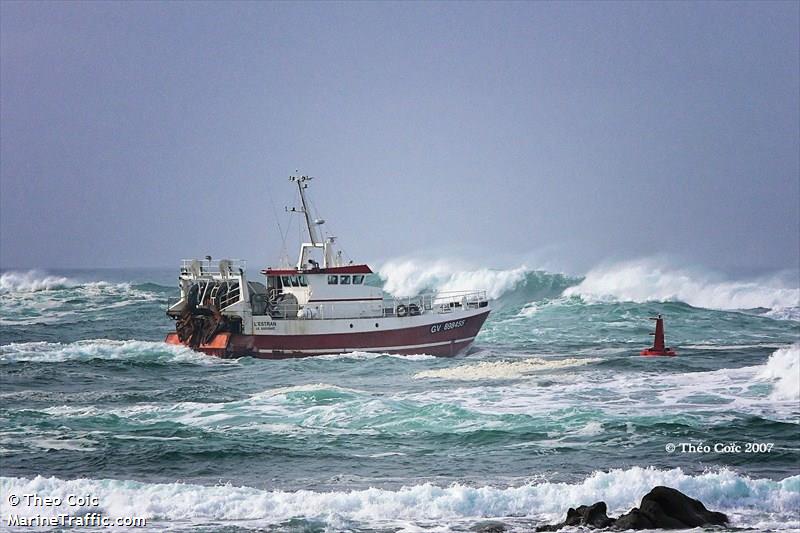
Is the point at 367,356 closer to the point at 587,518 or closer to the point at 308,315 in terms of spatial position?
the point at 308,315

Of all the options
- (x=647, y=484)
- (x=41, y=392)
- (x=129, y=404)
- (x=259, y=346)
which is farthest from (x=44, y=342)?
(x=647, y=484)

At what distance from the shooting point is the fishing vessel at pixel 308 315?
3294 cm

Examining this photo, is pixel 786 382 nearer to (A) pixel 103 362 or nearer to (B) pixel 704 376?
(B) pixel 704 376

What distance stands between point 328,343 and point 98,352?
825 centimetres

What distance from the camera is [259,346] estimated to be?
3306cm

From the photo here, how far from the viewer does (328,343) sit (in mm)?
32906

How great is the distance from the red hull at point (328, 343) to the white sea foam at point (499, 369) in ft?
11.9

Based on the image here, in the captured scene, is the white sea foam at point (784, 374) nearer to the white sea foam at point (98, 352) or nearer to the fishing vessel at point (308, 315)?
the fishing vessel at point (308, 315)

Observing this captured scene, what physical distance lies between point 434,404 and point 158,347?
16.8m

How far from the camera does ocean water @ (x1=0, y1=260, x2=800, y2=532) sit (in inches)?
532

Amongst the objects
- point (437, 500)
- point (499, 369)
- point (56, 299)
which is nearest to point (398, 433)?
point (437, 500)

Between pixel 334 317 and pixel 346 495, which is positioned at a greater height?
pixel 334 317

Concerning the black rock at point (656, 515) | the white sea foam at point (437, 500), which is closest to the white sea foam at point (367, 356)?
the white sea foam at point (437, 500)

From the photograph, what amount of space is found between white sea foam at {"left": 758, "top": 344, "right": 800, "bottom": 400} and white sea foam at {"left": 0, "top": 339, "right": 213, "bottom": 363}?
1781 cm
